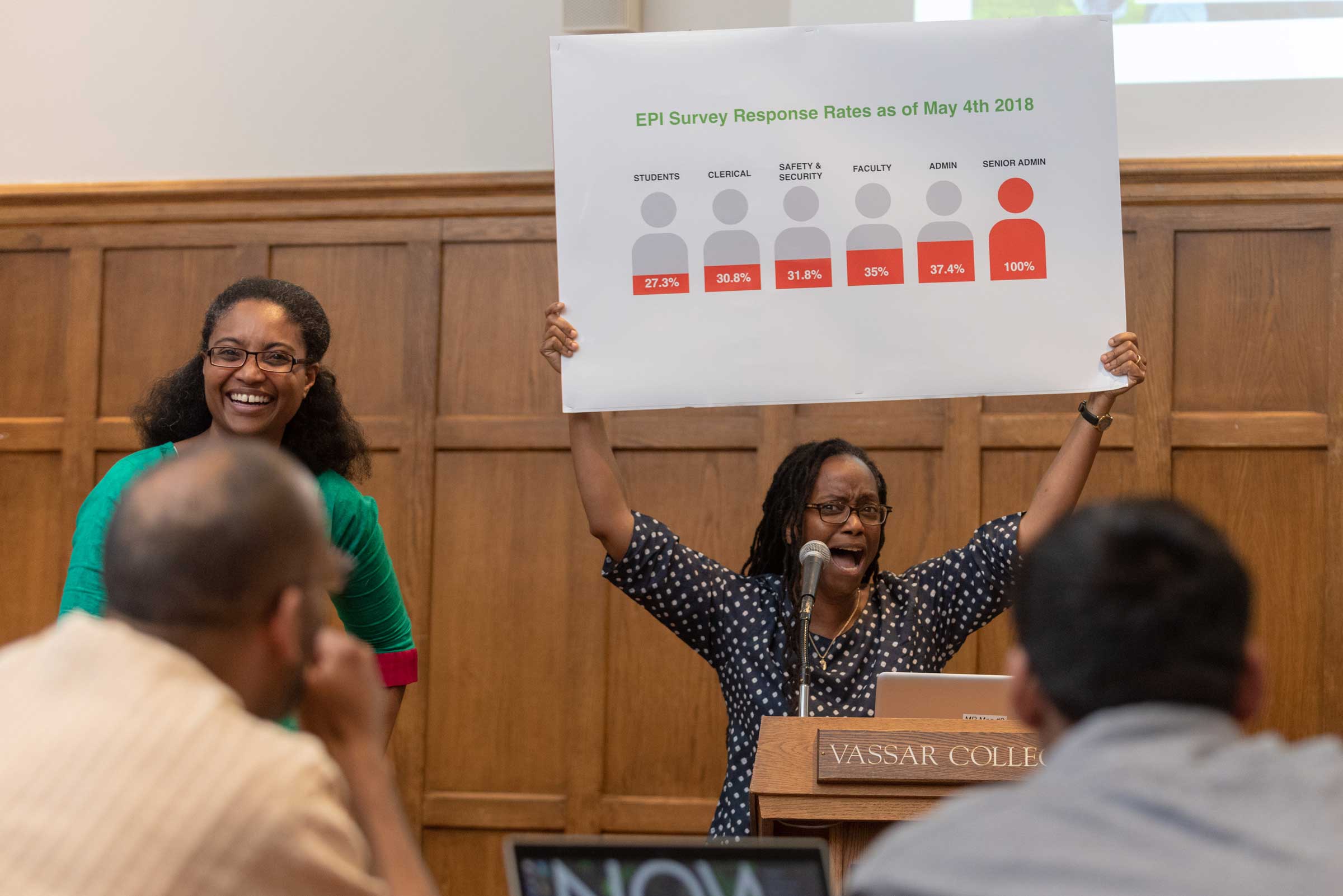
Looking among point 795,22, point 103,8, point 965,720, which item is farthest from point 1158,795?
point 103,8

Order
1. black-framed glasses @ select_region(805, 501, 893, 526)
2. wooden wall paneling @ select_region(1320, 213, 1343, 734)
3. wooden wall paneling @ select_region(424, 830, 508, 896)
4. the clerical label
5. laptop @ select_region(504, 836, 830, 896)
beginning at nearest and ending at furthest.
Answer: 1. laptop @ select_region(504, 836, 830, 896)
2. the clerical label
3. black-framed glasses @ select_region(805, 501, 893, 526)
4. wooden wall paneling @ select_region(1320, 213, 1343, 734)
5. wooden wall paneling @ select_region(424, 830, 508, 896)

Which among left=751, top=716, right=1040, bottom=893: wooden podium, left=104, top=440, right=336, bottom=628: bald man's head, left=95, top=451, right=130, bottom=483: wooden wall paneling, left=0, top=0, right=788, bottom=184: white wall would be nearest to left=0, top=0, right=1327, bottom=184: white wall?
left=0, top=0, right=788, bottom=184: white wall

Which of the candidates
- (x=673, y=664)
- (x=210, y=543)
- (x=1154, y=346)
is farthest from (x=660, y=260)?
(x=1154, y=346)

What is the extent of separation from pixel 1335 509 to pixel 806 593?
2006mm

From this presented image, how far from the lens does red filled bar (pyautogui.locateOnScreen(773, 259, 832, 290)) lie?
8.75 ft

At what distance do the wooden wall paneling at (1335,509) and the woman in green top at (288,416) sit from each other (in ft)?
8.12

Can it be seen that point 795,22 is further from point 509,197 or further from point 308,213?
point 308,213

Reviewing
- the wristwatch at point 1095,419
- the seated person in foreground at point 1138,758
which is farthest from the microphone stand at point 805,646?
the seated person in foreground at point 1138,758

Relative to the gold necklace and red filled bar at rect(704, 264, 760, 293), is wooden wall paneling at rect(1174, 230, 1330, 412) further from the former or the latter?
red filled bar at rect(704, 264, 760, 293)

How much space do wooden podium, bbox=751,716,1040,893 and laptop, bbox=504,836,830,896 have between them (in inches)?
26.2

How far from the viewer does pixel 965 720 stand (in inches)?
81.7

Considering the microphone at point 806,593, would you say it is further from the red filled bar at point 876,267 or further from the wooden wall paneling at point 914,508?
the wooden wall paneling at point 914,508

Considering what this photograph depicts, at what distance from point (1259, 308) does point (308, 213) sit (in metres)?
2.82

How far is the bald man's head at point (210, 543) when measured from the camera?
117 cm
